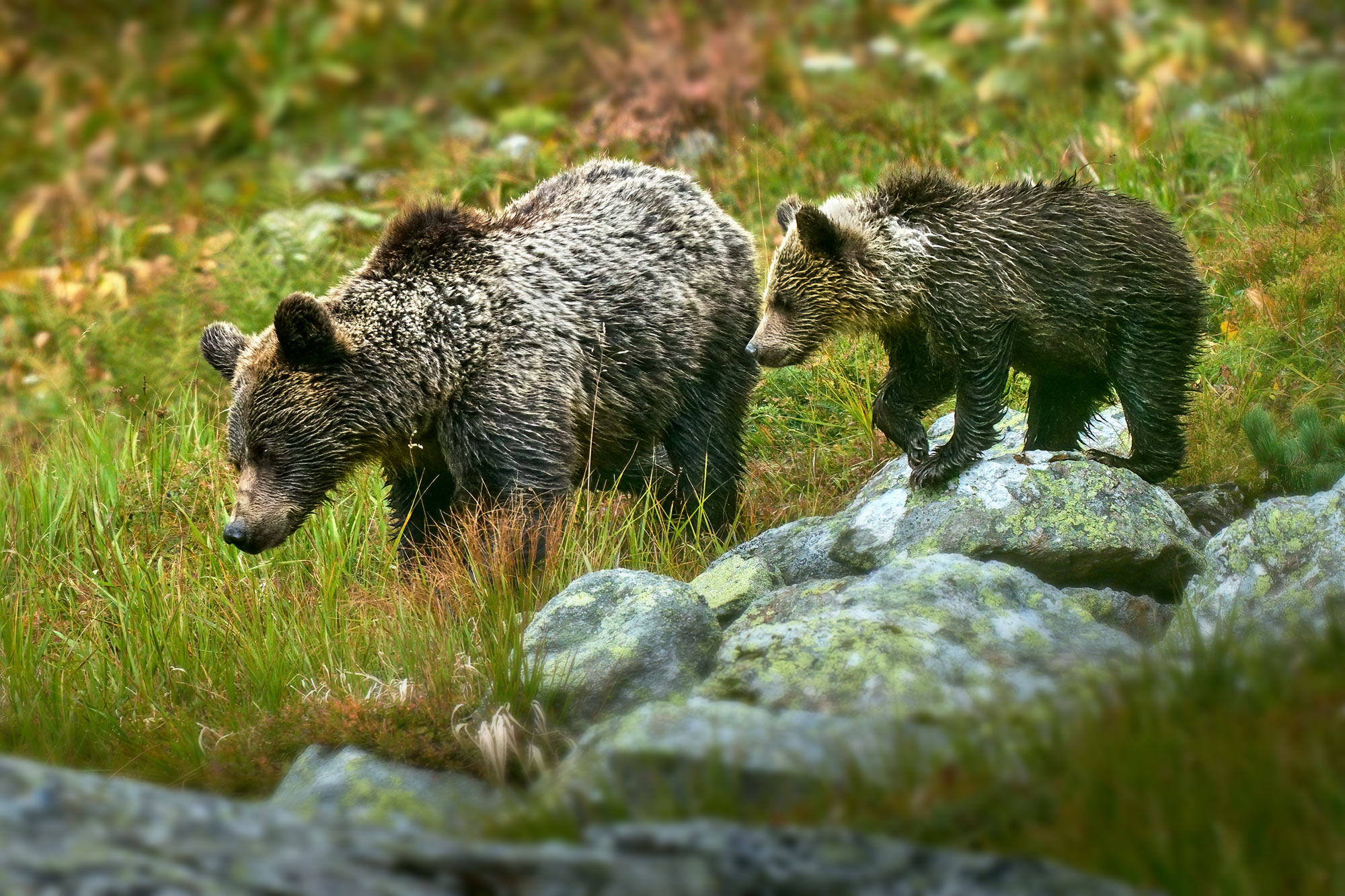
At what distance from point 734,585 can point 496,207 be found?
553cm

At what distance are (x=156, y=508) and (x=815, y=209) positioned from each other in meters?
3.63

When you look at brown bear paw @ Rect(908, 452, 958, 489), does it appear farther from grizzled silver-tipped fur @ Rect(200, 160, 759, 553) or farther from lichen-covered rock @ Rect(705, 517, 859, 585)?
grizzled silver-tipped fur @ Rect(200, 160, 759, 553)

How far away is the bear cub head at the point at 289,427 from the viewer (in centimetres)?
598

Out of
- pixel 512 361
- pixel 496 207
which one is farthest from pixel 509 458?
pixel 496 207

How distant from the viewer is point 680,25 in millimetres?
13766

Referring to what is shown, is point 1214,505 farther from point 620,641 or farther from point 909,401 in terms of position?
point 620,641

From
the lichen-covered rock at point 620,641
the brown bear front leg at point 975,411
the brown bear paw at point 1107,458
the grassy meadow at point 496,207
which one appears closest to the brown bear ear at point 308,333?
the grassy meadow at point 496,207

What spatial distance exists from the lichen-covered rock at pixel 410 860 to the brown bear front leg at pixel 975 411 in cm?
312

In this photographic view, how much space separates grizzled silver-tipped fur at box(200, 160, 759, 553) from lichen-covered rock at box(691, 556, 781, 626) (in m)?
0.83

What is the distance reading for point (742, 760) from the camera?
2.68 m

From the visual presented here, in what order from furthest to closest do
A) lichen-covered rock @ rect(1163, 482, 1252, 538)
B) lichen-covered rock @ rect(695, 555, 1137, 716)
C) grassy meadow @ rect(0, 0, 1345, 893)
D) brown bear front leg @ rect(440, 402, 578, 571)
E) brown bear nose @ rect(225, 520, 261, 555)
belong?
brown bear front leg @ rect(440, 402, 578, 571) < brown bear nose @ rect(225, 520, 261, 555) < lichen-covered rock @ rect(1163, 482, 1252, 538) < lichen-covered rock @ rect(695, 555, 1137, 716) < grassy meadow @ rect(0, 0, 1345, 893)

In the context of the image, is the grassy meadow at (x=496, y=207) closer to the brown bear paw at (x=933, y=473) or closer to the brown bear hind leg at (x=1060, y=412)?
the brown bear hind leg at (x=1060, y=412)

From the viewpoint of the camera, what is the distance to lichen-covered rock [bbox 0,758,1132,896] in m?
2.15

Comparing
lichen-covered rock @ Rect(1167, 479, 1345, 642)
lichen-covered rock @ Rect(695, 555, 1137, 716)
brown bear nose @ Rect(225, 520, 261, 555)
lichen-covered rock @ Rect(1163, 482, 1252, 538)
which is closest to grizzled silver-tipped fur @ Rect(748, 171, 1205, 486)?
lichen-covered rock @ Rect(1163, 482, 1252, 538)
